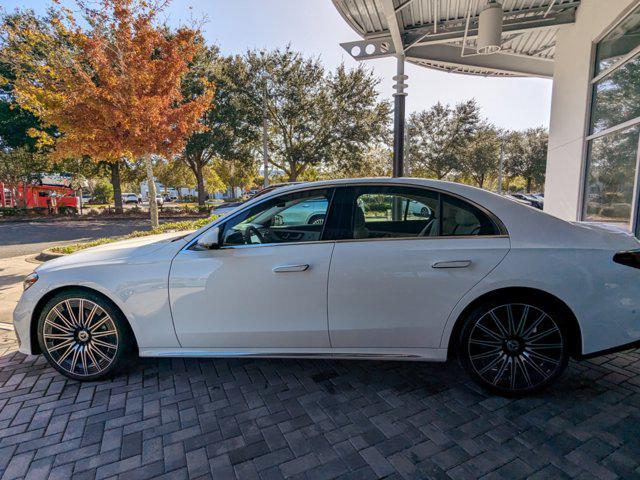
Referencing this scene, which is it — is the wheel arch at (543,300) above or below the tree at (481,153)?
below

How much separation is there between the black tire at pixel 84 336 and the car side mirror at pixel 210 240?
93 cm

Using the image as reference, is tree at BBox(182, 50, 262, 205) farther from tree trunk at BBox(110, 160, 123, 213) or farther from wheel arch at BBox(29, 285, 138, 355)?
wheel arch at BBox(29, 285, 138, 355)

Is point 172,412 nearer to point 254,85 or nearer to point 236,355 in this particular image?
point 236,355

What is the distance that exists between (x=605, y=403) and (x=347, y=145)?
21.1 meters

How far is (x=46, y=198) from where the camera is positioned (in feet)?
77.6

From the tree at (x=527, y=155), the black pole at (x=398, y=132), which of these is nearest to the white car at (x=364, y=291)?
the black pole at (x=398, y=132)

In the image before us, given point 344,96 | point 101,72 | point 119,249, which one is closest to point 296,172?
point 344,96

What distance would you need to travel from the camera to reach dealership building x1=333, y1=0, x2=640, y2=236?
19.3 ft

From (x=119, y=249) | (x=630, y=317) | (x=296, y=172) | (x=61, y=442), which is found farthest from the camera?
(x=296, y=172)

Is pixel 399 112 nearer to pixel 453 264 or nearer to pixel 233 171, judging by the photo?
pixel 453 264

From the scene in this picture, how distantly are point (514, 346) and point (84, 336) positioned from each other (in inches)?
135

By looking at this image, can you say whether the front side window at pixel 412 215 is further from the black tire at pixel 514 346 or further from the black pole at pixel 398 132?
the black pole at pixel 398 132

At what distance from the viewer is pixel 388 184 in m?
2.82

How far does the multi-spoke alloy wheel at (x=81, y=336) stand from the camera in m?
2.86
